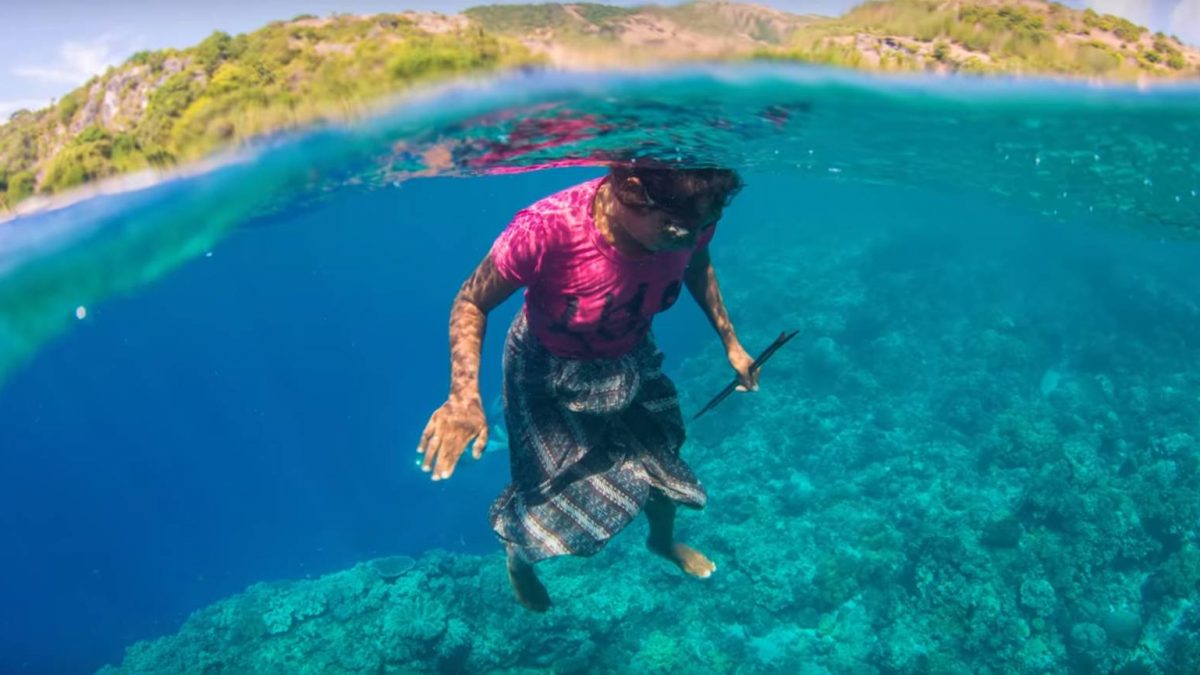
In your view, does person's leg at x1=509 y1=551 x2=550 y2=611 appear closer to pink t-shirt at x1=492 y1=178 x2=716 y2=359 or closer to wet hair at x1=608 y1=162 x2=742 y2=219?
pink t-shirt at x1=492 y1=178 x2=716 y2=359

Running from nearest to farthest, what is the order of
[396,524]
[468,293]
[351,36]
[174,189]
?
[468,293] → [351,36] → [174,189] → [396,524]

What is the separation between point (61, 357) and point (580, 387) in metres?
33.8

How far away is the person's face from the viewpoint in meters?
3.75

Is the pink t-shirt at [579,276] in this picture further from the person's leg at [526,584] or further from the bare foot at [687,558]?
the bare foot at [687,558]

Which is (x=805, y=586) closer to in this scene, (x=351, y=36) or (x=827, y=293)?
(x=351, y=36)

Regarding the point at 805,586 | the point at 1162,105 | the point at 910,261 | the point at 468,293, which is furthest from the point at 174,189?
the point at 910,261

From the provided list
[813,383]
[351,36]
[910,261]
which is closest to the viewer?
[351,36]

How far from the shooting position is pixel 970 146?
45.4 ft

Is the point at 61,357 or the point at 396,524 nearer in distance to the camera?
the point at 396,524

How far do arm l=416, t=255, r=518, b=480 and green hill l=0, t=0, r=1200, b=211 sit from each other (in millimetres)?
2086

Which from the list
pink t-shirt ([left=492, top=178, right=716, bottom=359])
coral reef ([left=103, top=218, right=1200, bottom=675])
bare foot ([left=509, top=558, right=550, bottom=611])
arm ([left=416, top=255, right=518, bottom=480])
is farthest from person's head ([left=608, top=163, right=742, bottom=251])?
coral reef ([left=103, top=218, right=1200, bottom=675])

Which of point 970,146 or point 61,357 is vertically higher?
point 970,146

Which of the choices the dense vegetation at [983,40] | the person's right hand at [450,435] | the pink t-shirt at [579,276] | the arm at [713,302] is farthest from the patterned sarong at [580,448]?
the dense vegetation at [983,40]

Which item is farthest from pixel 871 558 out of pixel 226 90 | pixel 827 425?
pixel 226 90
